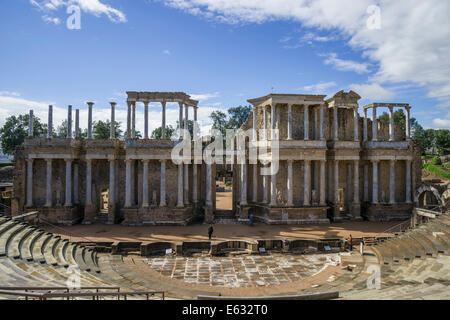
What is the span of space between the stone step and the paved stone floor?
23.9 ft

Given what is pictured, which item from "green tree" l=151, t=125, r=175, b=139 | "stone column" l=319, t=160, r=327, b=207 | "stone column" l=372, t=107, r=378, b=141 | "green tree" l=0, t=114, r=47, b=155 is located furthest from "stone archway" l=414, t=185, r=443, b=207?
"green tree" l=0, t=114, r=47, b=155

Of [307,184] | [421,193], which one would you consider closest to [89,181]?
[307,184]

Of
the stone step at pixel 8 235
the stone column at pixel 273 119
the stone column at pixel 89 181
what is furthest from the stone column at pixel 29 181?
the stone column at pixel 273 119

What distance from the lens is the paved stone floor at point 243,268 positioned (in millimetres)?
14617

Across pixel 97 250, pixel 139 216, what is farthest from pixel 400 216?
pixel 97 250

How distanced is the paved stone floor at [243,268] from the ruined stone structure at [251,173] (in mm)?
9030

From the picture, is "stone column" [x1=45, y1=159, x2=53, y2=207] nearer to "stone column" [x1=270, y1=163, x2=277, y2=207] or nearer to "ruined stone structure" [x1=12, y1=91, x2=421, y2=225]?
"ruined stone structure" [x1=12, y1=91, x2=421, y2=225]

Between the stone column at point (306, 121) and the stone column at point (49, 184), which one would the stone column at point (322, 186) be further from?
the stone column at point (49, 184)

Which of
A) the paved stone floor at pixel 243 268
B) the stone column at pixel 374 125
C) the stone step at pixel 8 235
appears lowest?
the paved stone floor at pixel 243 268

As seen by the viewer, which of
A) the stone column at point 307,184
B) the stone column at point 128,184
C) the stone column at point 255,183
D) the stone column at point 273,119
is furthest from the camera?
the stone column at point 255,183

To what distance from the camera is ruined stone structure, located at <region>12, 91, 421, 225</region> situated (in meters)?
27.2

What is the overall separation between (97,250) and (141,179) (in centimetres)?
1011

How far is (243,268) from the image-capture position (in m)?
16.3

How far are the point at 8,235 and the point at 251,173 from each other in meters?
21.7
